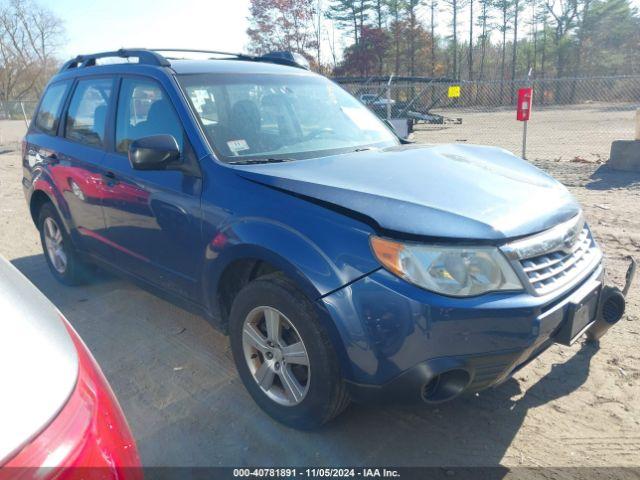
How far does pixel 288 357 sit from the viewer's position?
98.3 inches

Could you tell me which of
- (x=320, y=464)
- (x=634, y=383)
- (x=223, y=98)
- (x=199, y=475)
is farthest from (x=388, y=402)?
(x=223, y=98)

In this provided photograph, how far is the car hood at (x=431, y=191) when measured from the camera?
2.14 metres

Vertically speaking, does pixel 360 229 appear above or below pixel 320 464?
above

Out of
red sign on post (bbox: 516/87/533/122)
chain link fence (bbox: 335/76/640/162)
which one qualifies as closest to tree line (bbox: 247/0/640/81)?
chain link fence (bbox: 335/76/640/162)

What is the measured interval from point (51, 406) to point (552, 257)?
2098 millimetres

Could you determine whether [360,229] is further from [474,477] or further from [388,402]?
[474,477]

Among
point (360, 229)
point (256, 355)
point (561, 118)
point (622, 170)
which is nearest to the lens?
point (360, 229)

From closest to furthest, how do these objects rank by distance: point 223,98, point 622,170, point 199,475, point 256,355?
point 199,475
point 256,355
point 223,98
point 622,170

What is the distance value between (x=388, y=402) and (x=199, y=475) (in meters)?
0.96

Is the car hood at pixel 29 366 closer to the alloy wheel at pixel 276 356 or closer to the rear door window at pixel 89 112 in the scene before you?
the alloy wheel at pixel 276 356

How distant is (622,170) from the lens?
9.00 meters

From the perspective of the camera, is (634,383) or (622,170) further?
(622,170)

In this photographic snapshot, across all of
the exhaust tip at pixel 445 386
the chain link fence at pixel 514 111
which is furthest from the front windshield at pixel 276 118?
the chain link fence at pixel 514 111

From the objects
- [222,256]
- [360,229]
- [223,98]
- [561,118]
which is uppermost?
[223,98]
